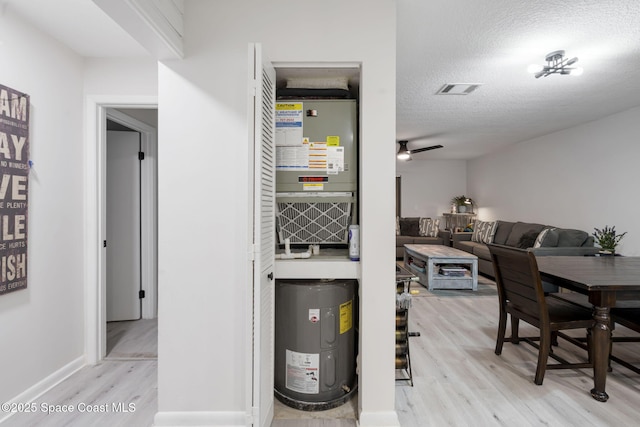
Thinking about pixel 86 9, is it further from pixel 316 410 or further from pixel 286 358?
pixel 316 410

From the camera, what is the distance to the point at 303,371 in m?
1.79

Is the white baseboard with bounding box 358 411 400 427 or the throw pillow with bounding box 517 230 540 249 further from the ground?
the throw pillow with bounding box 517 230 540 249

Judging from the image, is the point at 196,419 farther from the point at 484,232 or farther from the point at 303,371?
the point at 484,232

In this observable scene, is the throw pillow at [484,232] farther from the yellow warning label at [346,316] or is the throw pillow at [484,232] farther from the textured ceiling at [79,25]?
the textured ceiling at [79,25]

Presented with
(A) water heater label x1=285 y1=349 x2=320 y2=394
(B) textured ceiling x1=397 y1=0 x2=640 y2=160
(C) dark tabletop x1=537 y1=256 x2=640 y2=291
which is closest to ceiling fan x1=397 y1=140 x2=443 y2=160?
(B) textured ceiling x1=397 y1=0 x2=640 y2=160

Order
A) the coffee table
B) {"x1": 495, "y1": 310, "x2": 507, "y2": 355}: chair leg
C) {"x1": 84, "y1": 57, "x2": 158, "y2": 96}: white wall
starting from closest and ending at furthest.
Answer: {"x1": 84, "y1": 57, "x2": 158, "y2": 96}: white wall → {"x1": 495, "y1": 310, "x2": 507, "y2": 355}: chair leg → the coffee table

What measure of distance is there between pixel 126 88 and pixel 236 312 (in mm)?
1963

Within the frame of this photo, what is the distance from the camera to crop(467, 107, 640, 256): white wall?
3.92 m

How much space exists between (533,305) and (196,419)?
7.51ft

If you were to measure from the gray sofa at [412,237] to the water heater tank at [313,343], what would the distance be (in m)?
5.14

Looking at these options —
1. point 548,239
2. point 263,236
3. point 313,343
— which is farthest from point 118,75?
point 548,239

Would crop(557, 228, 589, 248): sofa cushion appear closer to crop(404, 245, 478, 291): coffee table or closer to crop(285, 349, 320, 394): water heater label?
crop(404, 245, 478, 291): coffee table

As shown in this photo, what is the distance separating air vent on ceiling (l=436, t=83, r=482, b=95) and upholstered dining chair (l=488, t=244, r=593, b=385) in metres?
1.70

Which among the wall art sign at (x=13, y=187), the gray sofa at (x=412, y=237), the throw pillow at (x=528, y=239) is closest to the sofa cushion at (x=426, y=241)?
the gray sofa at (x=412, y=237)
